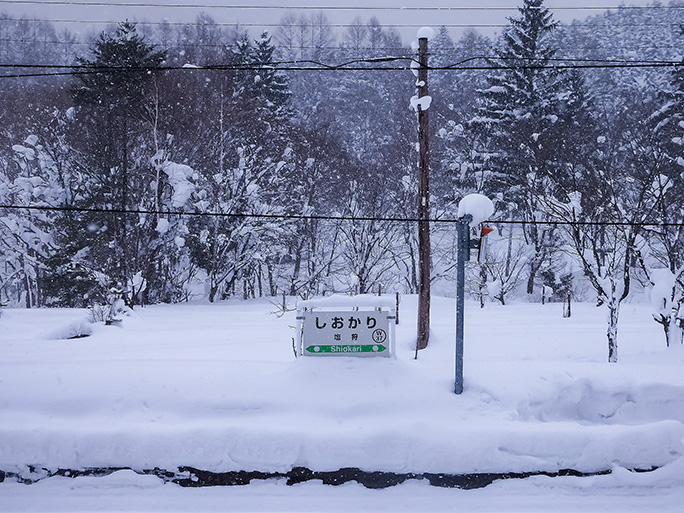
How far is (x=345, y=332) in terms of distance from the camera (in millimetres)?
7250

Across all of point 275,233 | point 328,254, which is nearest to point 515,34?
point 328,254

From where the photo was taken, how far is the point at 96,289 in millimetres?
20922

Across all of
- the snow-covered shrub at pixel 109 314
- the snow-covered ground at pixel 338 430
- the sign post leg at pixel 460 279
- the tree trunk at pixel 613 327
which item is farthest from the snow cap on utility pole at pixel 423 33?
the snow-covered shrub at pixel 109 314

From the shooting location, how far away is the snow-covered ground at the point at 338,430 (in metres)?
5.46

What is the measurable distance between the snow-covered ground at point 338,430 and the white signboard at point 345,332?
0.19 meters

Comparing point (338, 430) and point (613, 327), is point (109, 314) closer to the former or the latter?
point (338, 430)

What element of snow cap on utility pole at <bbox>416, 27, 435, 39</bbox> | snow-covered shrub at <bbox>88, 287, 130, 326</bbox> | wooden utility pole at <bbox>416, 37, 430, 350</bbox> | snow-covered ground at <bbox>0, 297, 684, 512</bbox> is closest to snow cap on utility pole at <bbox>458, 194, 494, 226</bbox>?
snow-covered ground at <bbox>0, 297, 684, 512</bbox>

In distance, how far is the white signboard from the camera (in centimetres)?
721

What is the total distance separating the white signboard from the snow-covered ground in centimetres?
19

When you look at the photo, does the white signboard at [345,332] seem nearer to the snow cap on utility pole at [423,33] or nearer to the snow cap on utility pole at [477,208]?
the snow cap on utility pole at [477,208]

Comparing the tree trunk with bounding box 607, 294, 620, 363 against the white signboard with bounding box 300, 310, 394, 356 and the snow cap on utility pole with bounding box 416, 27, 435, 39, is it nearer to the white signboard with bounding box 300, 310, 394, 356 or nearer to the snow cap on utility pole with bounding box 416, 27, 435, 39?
the white signboard with bounding box 300, 310, 394, 356

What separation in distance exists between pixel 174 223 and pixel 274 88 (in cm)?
1414

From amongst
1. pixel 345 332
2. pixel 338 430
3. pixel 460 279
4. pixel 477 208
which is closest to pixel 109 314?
pixel 345 332

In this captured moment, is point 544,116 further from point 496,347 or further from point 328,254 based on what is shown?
point 496,347
